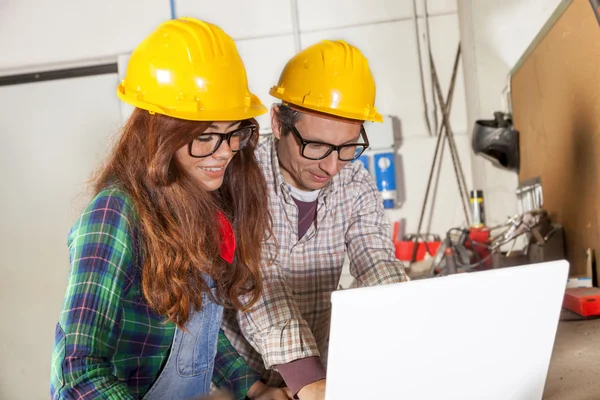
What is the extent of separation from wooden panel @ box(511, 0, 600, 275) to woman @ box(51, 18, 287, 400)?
891 mm

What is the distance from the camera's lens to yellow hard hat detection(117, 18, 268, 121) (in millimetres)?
1178

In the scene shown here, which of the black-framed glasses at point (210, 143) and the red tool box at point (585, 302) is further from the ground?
the black-framed glasses at point (210, 143)

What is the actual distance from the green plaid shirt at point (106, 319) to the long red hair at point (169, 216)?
3 cm

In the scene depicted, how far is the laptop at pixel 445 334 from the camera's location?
0.77m

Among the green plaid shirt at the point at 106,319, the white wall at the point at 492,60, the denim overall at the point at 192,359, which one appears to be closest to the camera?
the green plaid shirt at the point at 106,319

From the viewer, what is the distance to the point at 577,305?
1.58 meters

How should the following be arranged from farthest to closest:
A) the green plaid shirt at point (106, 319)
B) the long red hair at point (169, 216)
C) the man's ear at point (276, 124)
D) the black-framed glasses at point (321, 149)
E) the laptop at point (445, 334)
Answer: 1. the man's ear at point (276, 124)
2. the black-framed glasses at point (321, 149)
3. the long red hair at point (169, 216)
4. the green plaid shirt at point (106, 319)
5. the laptop at point (445, 334)

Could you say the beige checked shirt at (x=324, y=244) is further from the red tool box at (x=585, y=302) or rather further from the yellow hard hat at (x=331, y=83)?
the red tool box at (x=585, y=302)

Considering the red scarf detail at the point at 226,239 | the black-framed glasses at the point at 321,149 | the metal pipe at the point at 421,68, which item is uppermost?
the metal pipe at the point at 421,68

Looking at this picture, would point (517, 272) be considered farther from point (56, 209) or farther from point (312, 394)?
point (56, 209)

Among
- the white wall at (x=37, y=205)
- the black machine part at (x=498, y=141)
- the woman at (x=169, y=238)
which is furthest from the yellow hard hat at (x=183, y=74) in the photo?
the white wall at (x=37, y=205)

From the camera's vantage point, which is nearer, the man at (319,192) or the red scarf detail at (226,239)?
the red scarf detail at (226,239)

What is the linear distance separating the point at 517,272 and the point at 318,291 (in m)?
0.97

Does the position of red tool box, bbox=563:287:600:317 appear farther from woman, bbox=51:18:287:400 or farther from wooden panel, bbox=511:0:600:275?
woman, bbox=51:18:287:400
